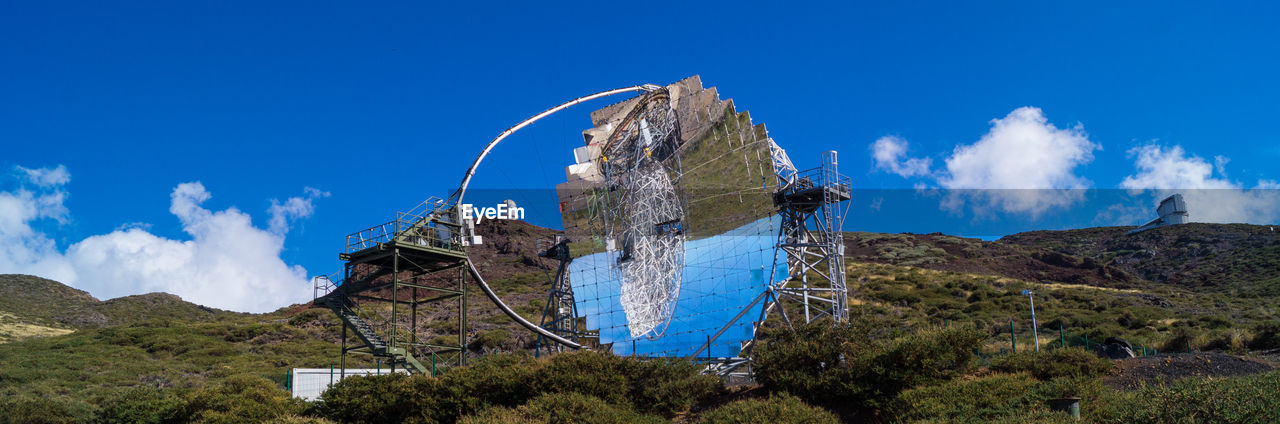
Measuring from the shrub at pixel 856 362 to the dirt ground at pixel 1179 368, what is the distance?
2822 millimetres

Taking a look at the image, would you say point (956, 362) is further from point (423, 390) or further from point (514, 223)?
point (514, 223)

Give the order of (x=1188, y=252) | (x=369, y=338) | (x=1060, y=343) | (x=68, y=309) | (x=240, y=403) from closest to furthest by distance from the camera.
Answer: (x=240, y=403) → (x=369, y=338) → (x=1060, y=343) → (x=68, y=309) → (x=1188, y=252)

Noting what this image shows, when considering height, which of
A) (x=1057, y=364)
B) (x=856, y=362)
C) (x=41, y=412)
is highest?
(x=856, y=362)

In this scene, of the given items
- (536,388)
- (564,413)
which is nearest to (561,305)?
(536,388)

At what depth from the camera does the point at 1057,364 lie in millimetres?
17047

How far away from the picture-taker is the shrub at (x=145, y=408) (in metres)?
22.3

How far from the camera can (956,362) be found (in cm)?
1759

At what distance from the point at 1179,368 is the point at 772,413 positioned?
8774 millimetres

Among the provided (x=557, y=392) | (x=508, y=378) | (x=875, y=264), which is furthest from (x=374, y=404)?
(x=875, y=264)

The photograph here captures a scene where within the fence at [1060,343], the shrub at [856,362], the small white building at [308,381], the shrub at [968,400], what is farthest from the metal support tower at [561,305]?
the shrub at [968,400]

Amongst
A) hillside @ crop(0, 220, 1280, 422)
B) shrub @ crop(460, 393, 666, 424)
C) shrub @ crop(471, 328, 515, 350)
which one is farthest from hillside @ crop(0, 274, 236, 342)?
shrub @ crop(460, 393, 666, 424)

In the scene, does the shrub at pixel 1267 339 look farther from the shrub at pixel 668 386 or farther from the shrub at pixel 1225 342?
the shrub at pixel 668 386

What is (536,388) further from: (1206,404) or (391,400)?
(1206,404)

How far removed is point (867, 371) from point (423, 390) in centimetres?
984
